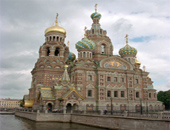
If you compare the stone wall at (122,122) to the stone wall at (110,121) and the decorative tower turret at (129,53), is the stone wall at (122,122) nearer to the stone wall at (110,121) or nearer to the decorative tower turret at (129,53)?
the stone wall at (110,121)

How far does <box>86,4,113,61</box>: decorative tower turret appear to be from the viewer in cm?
3566

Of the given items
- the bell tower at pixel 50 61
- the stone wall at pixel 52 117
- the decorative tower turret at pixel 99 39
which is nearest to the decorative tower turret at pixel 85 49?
the decorative tower turret at pixel 99 39

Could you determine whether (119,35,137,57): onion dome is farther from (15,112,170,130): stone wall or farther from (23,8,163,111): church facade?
(15,112,170,130): stone wall

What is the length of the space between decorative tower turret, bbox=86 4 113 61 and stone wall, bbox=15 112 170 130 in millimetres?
14739

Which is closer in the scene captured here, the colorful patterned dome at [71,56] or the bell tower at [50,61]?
the bell tower at [50,61]

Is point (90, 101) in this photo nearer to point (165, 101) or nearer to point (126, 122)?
point (126, 122)

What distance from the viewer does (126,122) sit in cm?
1634

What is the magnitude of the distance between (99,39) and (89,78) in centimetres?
968

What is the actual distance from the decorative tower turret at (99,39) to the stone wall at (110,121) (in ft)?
48.4

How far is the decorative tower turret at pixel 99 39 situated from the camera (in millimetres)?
35656

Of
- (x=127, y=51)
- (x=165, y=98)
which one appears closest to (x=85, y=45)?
(x=127, y=51)

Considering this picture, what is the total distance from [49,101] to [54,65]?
8.60m

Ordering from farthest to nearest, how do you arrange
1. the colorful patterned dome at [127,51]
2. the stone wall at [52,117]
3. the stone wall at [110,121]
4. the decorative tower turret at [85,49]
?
1. the colorful patterned dome at [127,51]
2. the decorative tower turret at [85,49]
3. the stone wall at [52,117]
4. the stone wall at [110,121]

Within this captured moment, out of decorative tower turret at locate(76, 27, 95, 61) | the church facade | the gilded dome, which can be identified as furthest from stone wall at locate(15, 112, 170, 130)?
the gilded dome
